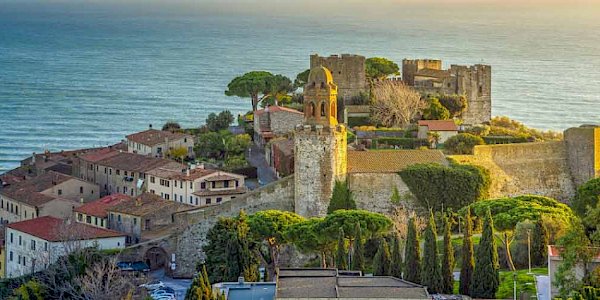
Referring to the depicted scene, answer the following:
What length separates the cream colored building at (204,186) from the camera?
49.6 meters

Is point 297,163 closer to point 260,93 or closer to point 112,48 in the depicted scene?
point 260,93

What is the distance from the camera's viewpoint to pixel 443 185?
46.1 metres

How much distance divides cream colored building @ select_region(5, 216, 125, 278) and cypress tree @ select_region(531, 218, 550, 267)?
1421cm

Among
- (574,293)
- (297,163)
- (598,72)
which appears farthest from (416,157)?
(598,72)

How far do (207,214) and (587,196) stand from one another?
12.5 metres

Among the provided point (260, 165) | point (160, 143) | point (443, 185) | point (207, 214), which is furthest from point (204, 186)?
point (443, 185)

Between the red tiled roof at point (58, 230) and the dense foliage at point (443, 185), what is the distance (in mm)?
10125

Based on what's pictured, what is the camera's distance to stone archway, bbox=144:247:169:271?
4484cm

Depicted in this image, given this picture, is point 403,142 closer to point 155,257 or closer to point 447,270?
point 155,257

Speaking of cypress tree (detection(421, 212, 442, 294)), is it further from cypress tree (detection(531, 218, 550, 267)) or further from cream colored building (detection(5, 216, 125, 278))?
cream colored building (detection(5, 216, 125, 278))

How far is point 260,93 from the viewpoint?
6425 cm

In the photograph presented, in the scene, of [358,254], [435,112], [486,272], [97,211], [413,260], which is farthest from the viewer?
[435,112]

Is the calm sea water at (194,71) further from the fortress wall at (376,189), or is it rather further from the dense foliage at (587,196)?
the fortress wall at (376,189)

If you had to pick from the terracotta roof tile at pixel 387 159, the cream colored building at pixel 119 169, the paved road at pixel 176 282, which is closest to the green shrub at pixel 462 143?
the terracotta roof tile at pixel 387 159
